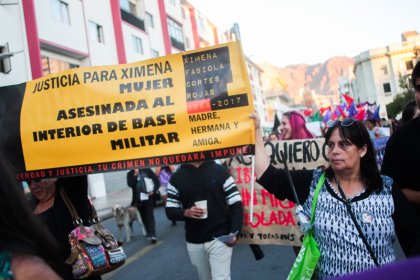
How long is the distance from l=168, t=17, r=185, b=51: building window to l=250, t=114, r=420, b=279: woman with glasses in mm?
36749

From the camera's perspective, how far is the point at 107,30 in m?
26.1

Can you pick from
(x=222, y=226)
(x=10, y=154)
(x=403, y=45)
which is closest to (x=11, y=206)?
(x=10, y=154)

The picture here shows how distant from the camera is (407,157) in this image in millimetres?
2623

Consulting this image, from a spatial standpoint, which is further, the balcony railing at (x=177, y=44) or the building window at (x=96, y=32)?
the balcony railing at (x=177, y=44)

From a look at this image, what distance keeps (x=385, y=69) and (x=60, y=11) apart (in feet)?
193

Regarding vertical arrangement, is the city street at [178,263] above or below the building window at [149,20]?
below

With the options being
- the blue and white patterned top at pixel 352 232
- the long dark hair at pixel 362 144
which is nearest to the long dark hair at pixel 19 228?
the blue and white patterned top at pixel 352 232

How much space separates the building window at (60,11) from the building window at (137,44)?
7901mm

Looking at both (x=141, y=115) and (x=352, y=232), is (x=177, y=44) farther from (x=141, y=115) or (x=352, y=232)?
(x=352, y=232)

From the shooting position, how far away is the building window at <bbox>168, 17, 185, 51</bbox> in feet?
125

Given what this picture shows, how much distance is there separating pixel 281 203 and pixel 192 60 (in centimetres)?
225

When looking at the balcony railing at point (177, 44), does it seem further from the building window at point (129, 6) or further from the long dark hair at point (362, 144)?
the long dark hair at point (362, 144)

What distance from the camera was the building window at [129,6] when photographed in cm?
2928

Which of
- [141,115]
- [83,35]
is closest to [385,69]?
[83,35]
